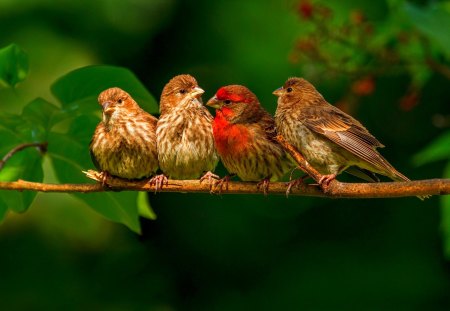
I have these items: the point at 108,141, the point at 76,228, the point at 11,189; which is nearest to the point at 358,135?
Result: the point at 108,141

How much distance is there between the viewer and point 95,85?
337cm

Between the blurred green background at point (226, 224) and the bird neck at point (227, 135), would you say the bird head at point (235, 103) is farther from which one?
the blurred green background at point (226, 224)

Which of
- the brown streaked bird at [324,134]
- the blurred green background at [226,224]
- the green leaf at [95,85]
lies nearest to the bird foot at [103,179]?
the green leaf at [95,85]

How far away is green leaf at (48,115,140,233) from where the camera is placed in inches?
138

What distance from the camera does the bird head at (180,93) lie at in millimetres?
3851

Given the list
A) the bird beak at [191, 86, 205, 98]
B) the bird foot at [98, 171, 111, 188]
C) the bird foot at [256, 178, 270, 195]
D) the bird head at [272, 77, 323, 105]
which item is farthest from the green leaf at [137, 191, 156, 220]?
the bird head at [272, 77, 323, 105]

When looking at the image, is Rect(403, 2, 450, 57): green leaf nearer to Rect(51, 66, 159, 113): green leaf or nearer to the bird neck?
the bird neck

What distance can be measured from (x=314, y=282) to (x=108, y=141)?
20.5 ft

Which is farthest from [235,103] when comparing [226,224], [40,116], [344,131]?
[226,224]

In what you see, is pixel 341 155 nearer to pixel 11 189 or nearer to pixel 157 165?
pixel 157 165

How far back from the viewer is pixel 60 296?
33.9ft

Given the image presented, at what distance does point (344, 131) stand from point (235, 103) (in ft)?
1.49

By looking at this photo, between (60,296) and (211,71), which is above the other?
(211,71)

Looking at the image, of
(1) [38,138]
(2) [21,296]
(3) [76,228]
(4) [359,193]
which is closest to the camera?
(4) [359,193]
